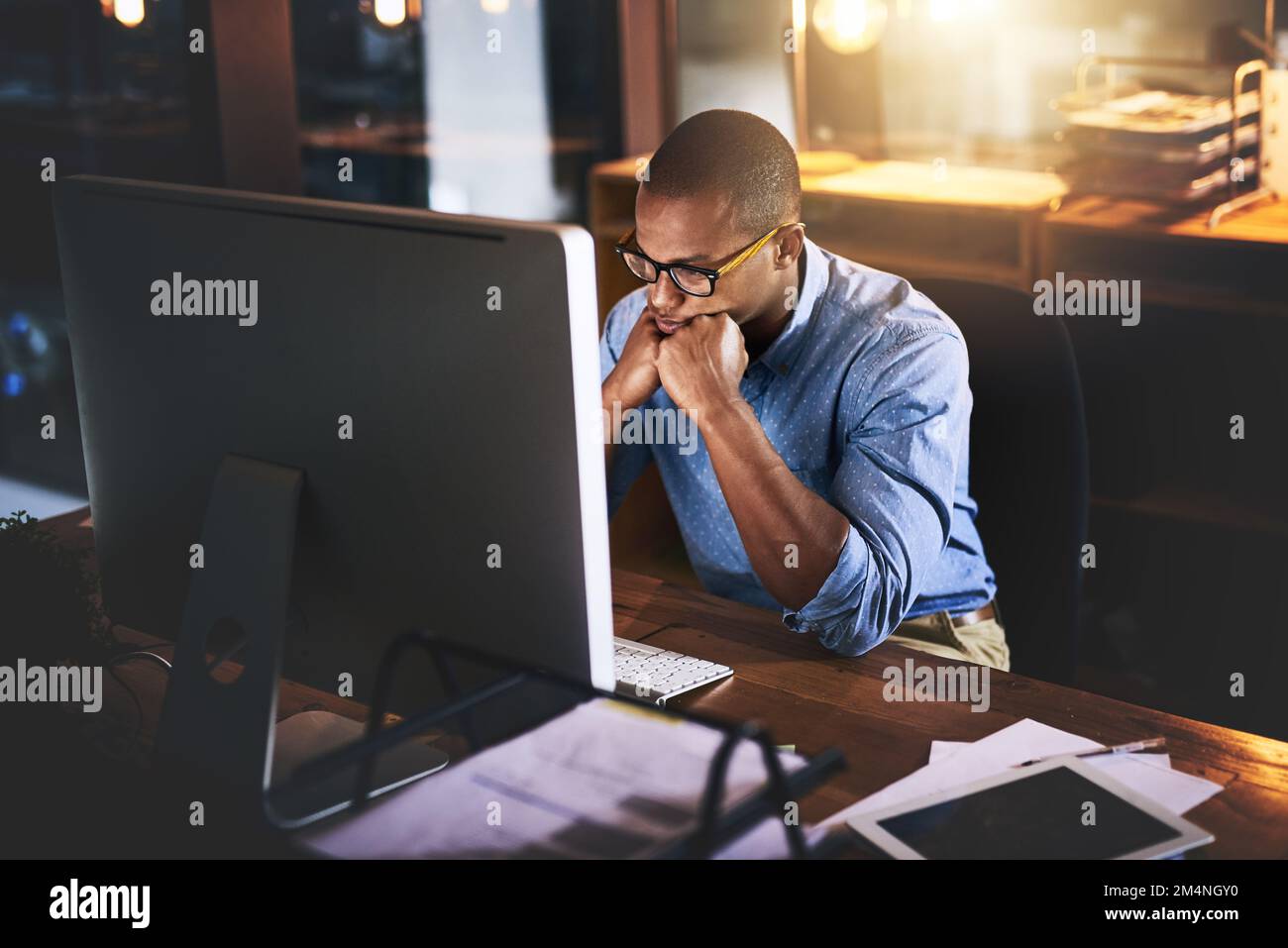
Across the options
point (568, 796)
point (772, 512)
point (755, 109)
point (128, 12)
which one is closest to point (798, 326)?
point (772, 512)

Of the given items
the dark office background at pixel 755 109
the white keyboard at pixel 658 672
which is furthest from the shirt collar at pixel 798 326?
the dark office background at pixel 755 109

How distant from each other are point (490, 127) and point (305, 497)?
234cm

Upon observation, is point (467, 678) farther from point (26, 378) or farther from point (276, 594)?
point (26, 378)

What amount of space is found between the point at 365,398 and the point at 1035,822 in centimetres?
60

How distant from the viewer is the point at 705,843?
0.81m

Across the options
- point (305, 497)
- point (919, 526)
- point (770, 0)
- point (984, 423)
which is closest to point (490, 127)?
point (770, 0)

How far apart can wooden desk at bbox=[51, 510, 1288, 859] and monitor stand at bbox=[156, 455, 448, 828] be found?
0.70 feet

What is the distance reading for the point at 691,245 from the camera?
148cm

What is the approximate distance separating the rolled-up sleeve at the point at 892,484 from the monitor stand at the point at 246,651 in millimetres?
495

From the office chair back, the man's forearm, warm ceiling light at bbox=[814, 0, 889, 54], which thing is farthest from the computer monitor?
warm ceiling light at bbox=[814, 0, 889, 54]

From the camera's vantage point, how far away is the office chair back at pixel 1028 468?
1.72m

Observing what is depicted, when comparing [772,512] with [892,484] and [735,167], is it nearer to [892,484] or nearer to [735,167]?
[892,484]

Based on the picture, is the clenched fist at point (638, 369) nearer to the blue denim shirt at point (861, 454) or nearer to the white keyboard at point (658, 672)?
the blue denim shirt at point (861, 454)

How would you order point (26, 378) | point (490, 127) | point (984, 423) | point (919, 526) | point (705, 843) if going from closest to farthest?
point (705, 843) < point (919, 526) < point (984, 423) < point (26, 378) < point (490, 127)
